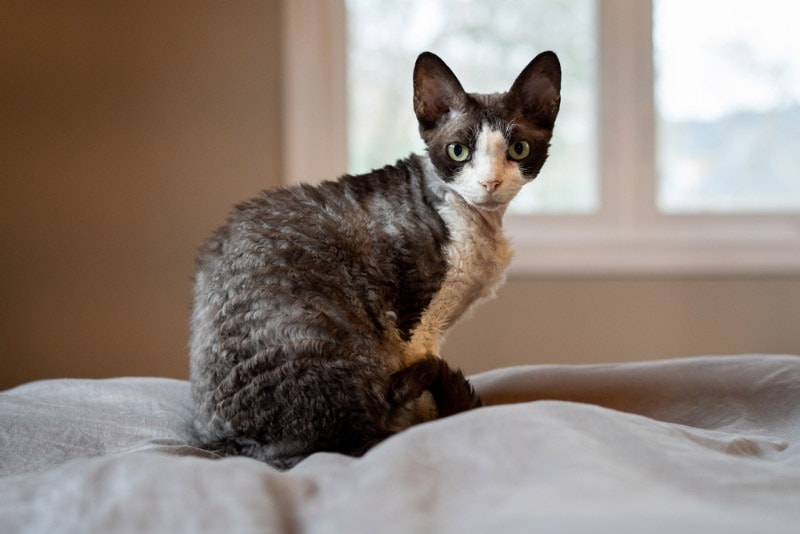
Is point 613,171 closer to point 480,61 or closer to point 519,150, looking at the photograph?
point 480,61

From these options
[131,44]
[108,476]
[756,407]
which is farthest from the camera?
[131,44]

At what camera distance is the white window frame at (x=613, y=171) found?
277cm

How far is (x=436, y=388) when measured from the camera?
4.50 feet

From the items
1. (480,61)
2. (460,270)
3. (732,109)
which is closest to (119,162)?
(480,61)

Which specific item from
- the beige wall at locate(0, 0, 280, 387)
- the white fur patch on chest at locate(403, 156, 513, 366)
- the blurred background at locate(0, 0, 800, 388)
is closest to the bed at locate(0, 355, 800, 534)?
the white fur patch on chest at locate(403, 156, 513, 366)

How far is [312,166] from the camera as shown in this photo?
9.09 ft

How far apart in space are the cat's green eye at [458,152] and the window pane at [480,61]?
4.47 ft

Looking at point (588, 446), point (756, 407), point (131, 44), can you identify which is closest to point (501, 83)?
point (131, 44)

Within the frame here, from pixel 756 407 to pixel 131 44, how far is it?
7.18 feet

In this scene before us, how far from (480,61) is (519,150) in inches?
56.8

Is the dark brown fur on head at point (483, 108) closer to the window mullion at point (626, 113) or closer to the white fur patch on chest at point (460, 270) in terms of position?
the white fur patch on chest at point (460, 270)

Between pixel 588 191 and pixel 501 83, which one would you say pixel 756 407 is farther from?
pixel 501 83

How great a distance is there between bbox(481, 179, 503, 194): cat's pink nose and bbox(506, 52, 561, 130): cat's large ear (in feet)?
0.55

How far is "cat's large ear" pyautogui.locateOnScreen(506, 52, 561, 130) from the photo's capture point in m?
1.55
